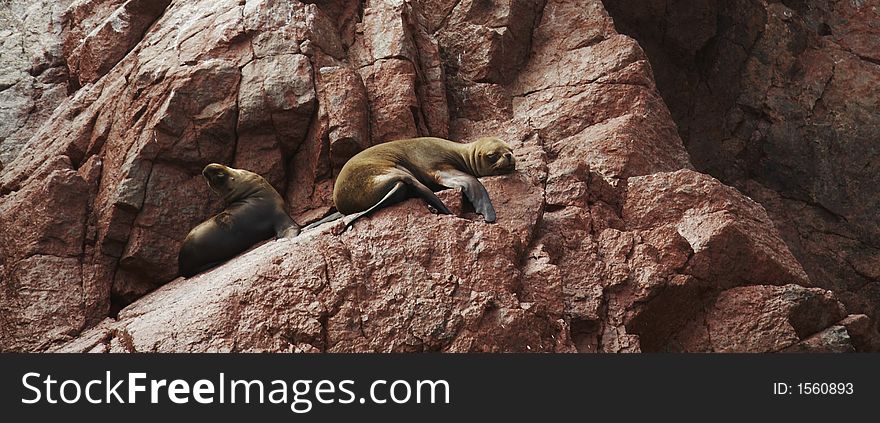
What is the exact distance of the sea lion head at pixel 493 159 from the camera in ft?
32.7

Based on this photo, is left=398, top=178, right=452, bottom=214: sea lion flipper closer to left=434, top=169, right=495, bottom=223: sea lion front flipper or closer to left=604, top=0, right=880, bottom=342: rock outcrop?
left=434, top=169, right=495, bottom=223: sea lion front flipper

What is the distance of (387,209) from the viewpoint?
29.6 feet

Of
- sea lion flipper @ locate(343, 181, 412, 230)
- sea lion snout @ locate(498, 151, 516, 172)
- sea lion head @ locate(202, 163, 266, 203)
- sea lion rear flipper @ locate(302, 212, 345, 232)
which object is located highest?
sea lion head @ locate(202, 163, 266, 203)

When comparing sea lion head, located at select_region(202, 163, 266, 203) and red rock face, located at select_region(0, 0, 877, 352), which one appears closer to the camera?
red rock face, located at select_region(0, 0, 877, 352)

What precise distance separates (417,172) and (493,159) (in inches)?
26.8

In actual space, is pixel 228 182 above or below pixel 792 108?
below

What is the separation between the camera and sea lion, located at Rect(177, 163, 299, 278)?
1014 centimetres

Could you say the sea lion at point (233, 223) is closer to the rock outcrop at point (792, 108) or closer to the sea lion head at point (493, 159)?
the sea lion head at point (493, 159)

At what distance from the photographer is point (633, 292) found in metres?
8.89

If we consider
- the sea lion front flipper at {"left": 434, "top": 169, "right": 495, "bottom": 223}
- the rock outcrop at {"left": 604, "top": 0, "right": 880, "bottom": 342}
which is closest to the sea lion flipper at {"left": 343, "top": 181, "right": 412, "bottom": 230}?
the sea lion front flipper at {"left": 434, "top": 169, "right": 495, "bottom": 223}

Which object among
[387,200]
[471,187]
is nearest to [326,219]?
[387,200]

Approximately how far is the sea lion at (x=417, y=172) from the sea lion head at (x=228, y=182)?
83 centimetres

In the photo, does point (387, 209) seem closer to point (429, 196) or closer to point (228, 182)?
point (429, 196)

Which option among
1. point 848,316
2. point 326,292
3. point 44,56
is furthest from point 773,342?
point 44,56
